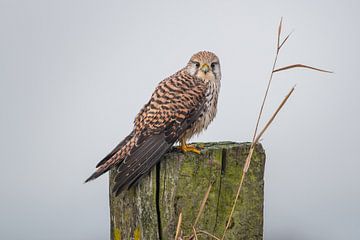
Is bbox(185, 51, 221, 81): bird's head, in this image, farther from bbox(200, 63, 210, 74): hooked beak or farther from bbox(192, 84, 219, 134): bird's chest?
bbox(192, 84, 219, 134): bird's chest

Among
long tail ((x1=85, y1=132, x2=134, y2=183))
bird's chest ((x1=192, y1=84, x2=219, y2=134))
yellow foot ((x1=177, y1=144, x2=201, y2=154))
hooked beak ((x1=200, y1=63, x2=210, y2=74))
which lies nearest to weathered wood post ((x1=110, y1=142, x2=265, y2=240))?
yellow foot ((x1=177, y1=144, x2=201, y2=154))

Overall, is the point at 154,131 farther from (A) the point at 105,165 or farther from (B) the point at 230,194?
(B) the point at 230,194

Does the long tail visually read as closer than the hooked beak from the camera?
Yes

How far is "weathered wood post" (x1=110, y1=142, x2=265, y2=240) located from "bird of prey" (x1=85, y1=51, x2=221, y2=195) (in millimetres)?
194

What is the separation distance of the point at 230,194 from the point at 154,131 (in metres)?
1.17

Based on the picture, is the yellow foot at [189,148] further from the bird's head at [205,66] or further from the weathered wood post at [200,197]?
the bird's head at [205,66]

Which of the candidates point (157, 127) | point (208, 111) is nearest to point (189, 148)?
point (157, 127)

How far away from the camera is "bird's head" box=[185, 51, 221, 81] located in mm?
5180

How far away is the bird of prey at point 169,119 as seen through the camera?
13.2ft

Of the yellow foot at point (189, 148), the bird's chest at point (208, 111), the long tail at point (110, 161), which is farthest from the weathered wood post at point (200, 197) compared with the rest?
the bird's chest at point (208, 111)

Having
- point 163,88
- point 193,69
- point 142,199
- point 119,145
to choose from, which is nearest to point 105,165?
point 119,145

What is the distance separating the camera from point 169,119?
4676mm

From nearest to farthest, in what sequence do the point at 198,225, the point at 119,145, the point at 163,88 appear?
the point at 198,225 → the point at 119,145 → the point at 163,88

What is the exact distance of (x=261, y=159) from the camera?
369 centimetres
